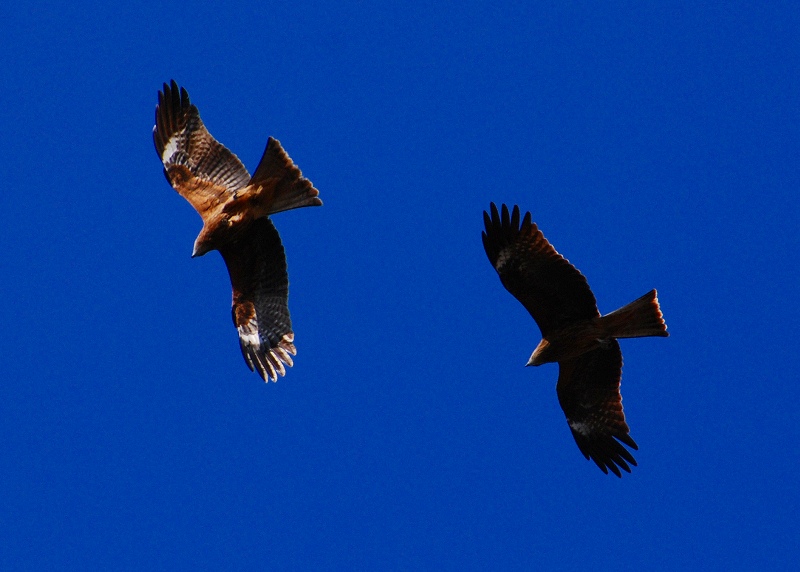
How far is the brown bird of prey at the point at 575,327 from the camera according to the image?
359 inches

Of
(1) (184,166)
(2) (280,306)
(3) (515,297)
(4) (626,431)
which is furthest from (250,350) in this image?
(4) (626,431)

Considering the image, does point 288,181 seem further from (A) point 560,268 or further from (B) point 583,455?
(B) point 583,455

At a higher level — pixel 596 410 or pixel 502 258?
pixel 502 258

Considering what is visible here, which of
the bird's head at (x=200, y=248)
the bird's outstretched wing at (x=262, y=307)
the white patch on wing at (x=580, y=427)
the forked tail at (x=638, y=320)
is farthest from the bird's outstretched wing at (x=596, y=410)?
the bird's head at (x=200, y=248)

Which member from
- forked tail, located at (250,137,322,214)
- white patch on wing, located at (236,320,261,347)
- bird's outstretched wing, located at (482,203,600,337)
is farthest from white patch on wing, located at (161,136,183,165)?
bird's outstretched wing, located at (482,203,600,337)

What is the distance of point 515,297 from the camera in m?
9.41

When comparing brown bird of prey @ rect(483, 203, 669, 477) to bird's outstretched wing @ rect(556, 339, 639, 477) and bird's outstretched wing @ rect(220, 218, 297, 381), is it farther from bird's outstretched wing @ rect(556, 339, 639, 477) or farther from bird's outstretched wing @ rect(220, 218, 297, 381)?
bird's outstretched wing @ rect(220, 218, 297, 381)

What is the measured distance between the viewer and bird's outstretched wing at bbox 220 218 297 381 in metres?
10.3

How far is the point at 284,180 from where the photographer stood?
31.8 ft

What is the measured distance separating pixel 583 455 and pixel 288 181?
3.32 metres

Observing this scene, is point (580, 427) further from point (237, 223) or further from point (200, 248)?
point (200, 248)

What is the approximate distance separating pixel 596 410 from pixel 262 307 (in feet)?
9.69

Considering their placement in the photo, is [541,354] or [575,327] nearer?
[575,327]

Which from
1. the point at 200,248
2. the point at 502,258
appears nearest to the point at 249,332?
the point at 200,248
